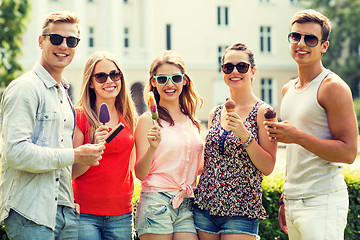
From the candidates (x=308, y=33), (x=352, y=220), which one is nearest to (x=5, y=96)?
(x=308, y=33)

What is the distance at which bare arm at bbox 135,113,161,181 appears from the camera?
3848mm

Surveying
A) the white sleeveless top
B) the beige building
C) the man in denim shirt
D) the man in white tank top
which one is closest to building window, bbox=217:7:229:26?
the beige building

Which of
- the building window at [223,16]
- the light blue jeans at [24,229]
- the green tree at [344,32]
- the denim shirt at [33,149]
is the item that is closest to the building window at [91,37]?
the building window at [223,16]

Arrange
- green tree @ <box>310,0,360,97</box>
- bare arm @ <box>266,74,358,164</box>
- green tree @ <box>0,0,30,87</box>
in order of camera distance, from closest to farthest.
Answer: bare arm @ <box>266,74,358,164</box> < green tree @ <box>0,0,30,87</box> < green tree @ <box>310,0,360,97</box>

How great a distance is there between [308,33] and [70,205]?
2.29 metres

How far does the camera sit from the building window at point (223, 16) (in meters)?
38.2

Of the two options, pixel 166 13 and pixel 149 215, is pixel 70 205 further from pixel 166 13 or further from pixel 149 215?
pixel 166 13

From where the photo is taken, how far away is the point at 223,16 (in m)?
38.3

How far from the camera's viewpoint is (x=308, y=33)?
3.92 meters

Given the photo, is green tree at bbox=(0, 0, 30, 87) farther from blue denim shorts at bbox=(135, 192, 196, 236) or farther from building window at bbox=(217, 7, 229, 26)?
building window at bbox=(217, 7, 229, 26)

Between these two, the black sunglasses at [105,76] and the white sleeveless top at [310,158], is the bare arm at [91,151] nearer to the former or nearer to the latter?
the black sunglasses at [105,76]

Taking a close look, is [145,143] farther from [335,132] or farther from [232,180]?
[335,132]

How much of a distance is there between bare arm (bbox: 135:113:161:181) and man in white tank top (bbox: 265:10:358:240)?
2.87 feet

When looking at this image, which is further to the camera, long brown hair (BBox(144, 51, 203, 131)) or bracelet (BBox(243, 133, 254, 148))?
long brown hair (BBox(144, 51, 203, 131))
